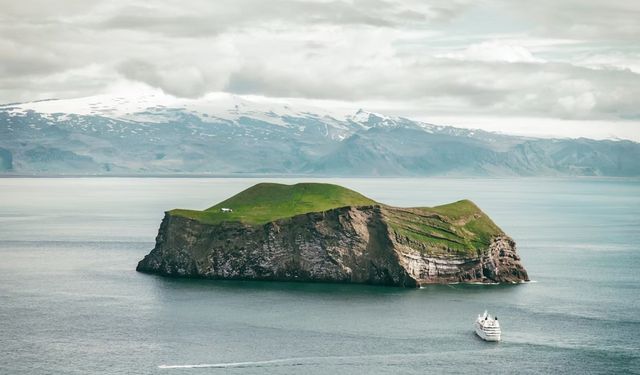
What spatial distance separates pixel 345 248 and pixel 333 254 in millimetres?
2547

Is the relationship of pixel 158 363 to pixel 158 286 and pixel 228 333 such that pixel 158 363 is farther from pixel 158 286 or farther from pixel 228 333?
pixel 158 286

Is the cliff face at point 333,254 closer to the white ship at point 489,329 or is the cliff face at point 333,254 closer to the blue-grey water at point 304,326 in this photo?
the blue-grey water at point 304,326

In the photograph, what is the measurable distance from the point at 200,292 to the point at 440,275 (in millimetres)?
45322

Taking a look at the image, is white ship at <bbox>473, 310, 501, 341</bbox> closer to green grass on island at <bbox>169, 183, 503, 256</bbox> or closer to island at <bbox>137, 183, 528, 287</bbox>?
island at <bbox>137, 183, 528, 287</bbox>

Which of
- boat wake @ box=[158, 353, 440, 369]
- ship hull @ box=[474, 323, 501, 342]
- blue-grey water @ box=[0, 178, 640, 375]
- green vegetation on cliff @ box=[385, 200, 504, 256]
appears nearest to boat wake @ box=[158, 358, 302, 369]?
boat wake @ box=[158, 353, 440, 369]

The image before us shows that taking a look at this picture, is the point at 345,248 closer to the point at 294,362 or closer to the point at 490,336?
the point at 490,336

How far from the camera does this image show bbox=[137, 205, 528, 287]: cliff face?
589ft

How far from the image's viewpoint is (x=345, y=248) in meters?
181

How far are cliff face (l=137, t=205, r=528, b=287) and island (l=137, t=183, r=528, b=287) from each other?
0.19 metres

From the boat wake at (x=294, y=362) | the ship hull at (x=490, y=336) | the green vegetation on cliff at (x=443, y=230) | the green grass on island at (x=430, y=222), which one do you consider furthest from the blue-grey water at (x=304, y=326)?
the green grass on island at (x=430, y=222)

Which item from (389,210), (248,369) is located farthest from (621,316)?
(248,369)

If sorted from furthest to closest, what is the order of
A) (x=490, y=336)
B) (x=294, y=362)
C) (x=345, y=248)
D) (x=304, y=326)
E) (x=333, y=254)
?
1. (x=333, y=254)
2. (x=345, y=248)
3. (x=304, y=326)
4. (x=490, y=336)
5. (x=294, y=362)

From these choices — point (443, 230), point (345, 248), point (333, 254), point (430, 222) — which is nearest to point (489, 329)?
point (345, 248)

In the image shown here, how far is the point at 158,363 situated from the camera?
117562mm
